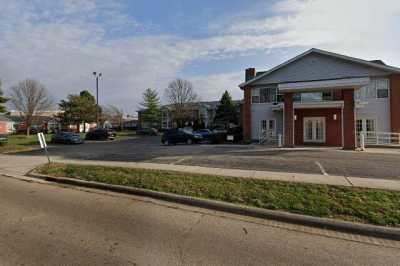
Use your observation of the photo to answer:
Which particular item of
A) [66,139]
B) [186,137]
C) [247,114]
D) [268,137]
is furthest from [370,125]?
[66,139]

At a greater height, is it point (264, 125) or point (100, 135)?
point (264, 125)

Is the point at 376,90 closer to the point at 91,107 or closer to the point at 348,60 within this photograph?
the point at 348,60

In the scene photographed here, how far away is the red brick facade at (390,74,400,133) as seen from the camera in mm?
22078

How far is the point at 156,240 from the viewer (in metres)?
4.58

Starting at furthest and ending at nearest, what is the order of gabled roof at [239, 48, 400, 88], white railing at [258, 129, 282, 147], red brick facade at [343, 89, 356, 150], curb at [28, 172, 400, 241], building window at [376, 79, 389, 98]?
white railing at [258, 129, 282, 147] < building window at [376, 79, 389, 98] < gabled roof at [239, 48, 400, 88] < red brick facade at [343, 89, 356, 150] < curb at [28, 172, 400, 241]

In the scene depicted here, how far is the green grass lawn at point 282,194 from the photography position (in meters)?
5.64

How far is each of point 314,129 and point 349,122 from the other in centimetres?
602

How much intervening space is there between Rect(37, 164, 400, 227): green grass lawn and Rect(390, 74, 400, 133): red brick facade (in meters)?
19.3

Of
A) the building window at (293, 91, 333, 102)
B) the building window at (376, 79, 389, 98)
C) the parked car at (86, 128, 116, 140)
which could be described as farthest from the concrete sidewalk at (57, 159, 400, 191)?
the parked car at (86, 128, 116, 140)

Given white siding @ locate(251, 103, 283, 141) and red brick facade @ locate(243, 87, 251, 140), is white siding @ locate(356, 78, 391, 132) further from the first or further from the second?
red brick facade @ locate(243, 87, 251, 140)

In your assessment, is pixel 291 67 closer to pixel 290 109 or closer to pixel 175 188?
pixel 290 109

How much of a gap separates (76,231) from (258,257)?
3345mm

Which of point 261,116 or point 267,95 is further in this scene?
point 261,116

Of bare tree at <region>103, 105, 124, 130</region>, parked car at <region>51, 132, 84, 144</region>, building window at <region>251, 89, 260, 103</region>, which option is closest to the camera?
building window at <region>251, 89, 260, 103</region>
